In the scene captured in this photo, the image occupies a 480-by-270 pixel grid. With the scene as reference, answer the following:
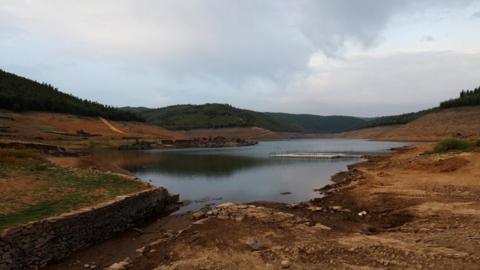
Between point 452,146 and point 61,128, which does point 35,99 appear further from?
point 452,146

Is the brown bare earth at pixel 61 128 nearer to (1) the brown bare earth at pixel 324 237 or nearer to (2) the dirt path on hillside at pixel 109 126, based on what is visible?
(2) the dirt path on hillside at pixel 109 126

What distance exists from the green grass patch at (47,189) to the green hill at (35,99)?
70.3 meters

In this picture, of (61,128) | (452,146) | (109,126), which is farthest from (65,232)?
(109,126)

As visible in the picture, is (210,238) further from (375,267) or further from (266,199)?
(266,199)

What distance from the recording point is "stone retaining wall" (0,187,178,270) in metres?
10.7

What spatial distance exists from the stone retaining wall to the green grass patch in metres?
0.50

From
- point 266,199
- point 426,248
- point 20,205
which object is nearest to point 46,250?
point 20,205

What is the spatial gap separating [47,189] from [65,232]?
4162 millimetres

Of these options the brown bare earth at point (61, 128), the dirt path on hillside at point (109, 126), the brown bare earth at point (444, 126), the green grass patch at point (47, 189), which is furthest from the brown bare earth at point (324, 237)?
the dirt path on hillside at point (109, 126)

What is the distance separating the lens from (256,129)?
168m

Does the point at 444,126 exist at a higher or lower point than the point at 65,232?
higher

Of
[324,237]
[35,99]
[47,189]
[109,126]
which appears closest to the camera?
[324,237]

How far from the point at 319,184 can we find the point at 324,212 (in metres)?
11.8

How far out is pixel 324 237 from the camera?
1217 centimetres
